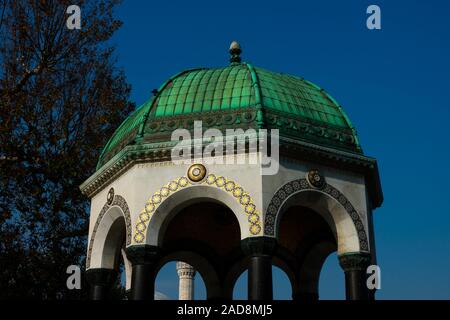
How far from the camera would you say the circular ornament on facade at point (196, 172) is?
15828 mm

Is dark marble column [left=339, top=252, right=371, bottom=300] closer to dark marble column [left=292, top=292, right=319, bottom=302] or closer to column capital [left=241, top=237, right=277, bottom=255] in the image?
column capital [left=241, top=237, right=277, bottom=255]

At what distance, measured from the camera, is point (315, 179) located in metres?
16.1

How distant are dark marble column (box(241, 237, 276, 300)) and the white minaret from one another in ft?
66.3

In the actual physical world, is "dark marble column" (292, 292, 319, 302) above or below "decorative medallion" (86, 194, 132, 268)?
below

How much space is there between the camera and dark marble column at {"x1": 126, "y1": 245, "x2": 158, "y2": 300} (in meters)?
15.5

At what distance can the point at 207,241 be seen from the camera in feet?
69.1

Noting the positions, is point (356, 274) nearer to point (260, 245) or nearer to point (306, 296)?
point (260, 245)

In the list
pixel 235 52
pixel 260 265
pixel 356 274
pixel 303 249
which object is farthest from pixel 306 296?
pixel 235 52

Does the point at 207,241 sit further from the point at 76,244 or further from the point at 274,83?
the point at 76,244

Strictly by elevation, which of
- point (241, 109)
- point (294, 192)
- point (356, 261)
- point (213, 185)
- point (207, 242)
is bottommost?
point (356, 261)

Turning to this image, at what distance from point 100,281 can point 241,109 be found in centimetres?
626

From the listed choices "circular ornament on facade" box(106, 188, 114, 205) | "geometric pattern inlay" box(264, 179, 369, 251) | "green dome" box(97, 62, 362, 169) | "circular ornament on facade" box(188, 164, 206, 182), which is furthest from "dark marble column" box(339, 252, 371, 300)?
"circular ornament on facade" box(106, 188, 114, 205)
